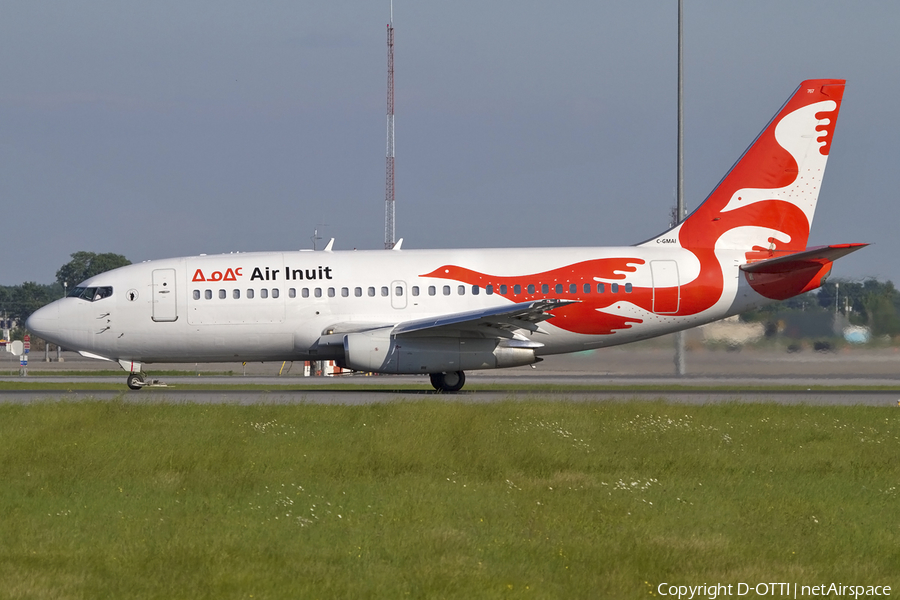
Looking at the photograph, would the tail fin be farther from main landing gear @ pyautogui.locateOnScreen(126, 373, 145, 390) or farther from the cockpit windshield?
the cockpit windshield

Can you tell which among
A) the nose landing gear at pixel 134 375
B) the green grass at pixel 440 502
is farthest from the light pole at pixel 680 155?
the nose landing gear at pixel 134 375

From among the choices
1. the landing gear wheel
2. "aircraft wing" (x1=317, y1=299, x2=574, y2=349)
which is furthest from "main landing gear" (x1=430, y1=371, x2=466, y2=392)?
the landing gear wheel

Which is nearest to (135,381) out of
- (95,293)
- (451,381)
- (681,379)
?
(95,293)

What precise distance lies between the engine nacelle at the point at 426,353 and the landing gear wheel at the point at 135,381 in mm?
6800

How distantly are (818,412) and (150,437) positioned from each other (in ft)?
41.2

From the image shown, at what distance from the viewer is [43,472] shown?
1296 centimetres

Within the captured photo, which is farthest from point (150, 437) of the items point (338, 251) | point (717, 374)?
point (717, 374)

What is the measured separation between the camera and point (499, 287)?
26625 mm

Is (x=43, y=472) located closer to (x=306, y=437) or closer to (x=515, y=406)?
(x=306, y=437)

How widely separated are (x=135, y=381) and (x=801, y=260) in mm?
18749

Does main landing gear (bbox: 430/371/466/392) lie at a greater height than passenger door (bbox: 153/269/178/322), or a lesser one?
lesser

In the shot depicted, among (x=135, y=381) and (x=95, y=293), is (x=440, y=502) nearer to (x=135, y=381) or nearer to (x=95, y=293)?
(x=135, y=381)

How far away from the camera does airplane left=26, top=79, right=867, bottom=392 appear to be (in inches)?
1044

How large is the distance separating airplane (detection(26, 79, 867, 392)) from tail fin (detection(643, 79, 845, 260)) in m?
0.04
